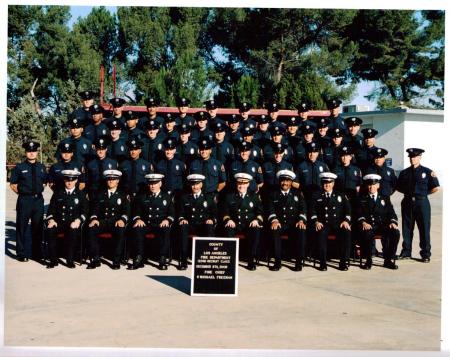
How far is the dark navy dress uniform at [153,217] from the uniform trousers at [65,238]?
76cm

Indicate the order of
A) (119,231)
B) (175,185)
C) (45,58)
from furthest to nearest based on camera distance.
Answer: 1. (45,58)
2. (175,185)
3. (119,231)

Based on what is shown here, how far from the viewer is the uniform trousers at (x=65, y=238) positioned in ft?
26.2

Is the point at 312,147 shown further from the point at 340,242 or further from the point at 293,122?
the point at 340,242

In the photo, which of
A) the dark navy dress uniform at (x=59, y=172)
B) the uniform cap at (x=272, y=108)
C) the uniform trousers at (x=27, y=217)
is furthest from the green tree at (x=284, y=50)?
the uniform trousers at (x=27, y=217)

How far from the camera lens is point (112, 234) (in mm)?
8195

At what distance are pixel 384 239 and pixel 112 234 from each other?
12.0 ft

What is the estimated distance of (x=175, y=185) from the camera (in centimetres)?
884

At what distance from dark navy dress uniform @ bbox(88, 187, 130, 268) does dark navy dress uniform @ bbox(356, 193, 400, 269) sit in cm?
314

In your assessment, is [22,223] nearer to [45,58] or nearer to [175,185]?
[175,185]

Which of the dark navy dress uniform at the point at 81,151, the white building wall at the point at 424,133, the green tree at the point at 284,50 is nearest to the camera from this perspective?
the dark navy dress uniform at the point at 81,151

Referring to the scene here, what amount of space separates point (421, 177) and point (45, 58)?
32.0 feet

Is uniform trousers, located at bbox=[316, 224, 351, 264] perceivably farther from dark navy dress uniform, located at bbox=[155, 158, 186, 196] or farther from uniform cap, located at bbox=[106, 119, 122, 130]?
uniform cap, located at bbox=[106, 119, 122, 130]

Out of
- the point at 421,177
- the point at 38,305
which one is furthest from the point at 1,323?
the point at 421,177

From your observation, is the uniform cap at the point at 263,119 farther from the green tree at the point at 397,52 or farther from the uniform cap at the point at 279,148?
the green tree at the point at 397,52
